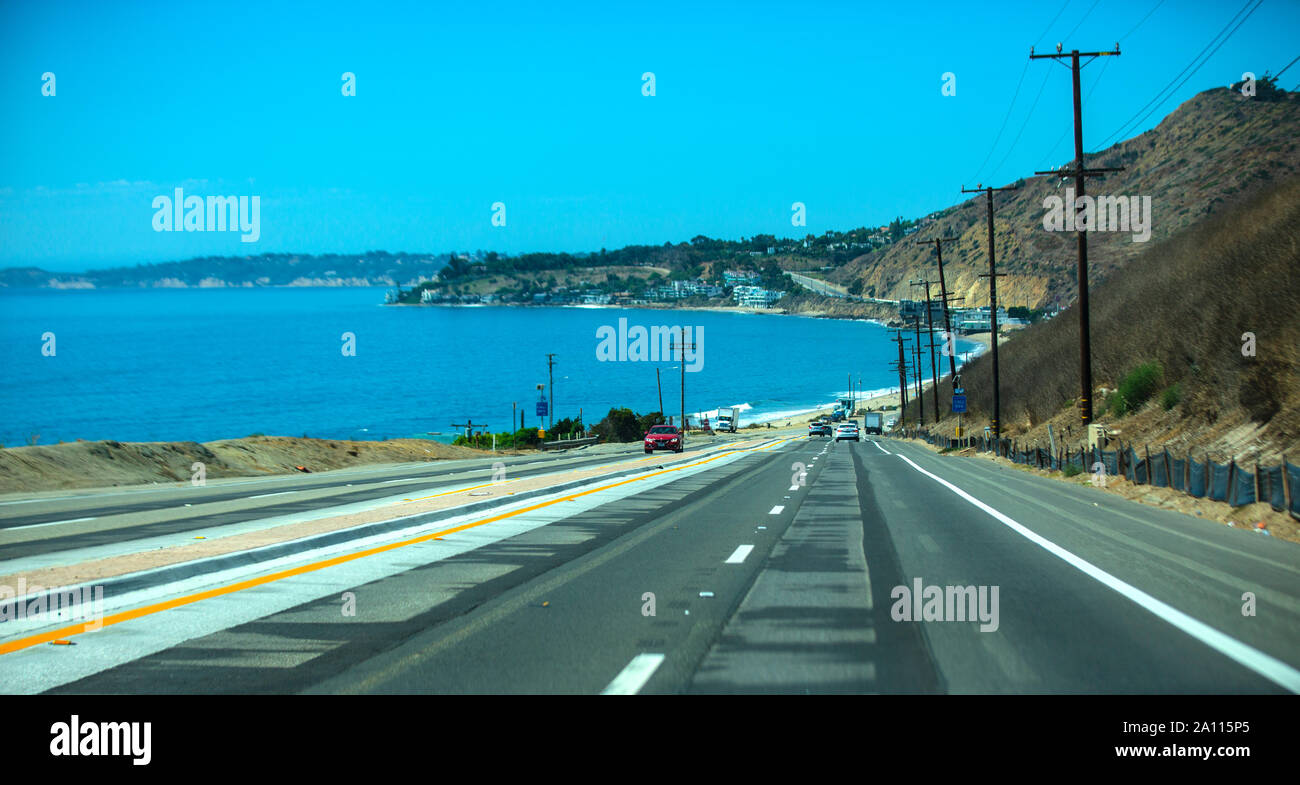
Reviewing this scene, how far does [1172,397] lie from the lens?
1228 inches

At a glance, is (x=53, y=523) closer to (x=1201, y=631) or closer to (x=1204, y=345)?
(x=1201, y=631)

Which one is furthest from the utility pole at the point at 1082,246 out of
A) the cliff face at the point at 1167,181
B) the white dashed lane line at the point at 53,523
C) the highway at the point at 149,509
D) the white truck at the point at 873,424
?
the white truck at the point at 873,424

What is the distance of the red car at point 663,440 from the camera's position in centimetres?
5706

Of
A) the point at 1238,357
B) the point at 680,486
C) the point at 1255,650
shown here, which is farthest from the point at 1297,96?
the point at 1255,650

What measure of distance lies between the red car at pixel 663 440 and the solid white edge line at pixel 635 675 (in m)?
49.3

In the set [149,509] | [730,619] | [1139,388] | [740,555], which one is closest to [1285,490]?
[740,555]

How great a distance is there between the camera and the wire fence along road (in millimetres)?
14711

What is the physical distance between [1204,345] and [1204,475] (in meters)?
14.5

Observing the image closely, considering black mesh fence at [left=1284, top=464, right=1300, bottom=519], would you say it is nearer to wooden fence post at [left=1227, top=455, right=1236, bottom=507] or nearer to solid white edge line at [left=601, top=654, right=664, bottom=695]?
wooden fence post at [left=1227, top=455, right=1236, bottom=507]

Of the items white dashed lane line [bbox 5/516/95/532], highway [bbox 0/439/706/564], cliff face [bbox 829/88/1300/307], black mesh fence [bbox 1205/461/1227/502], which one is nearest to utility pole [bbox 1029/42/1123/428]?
black mesh fence [bbox 1205/461/1227/502]

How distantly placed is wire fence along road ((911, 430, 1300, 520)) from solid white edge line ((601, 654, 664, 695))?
37.4 feet

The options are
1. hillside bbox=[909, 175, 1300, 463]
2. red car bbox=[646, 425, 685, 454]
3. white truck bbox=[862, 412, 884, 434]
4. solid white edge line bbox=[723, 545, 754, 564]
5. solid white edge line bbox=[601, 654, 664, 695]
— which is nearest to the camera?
solid white edge line bbox=[601, 654, 664, 695]

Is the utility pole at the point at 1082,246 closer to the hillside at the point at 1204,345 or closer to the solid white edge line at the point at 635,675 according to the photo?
the hillside at the point at 1204,345
